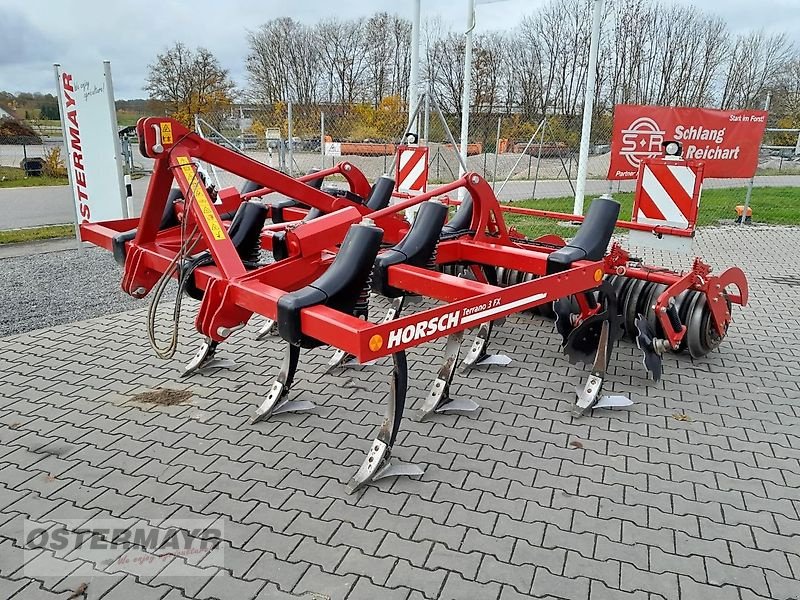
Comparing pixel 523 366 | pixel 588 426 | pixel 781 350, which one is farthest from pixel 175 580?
pixel 781 350

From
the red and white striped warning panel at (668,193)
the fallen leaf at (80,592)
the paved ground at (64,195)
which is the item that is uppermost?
the red and white striped warning panel at (668,193)

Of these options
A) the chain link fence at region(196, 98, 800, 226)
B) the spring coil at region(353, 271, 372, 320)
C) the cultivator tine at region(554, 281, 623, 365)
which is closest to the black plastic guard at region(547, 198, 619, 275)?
the cultivator tine at region(554, 281, 623, 365)

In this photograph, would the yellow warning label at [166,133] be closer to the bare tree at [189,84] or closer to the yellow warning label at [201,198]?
the yellow warning label at [201,198]

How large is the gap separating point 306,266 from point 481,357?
1925 mm

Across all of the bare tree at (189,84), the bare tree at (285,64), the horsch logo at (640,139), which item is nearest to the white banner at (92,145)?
the horsch logo at (640,139)

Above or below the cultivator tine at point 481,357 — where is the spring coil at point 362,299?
above

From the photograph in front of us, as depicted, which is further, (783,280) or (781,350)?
(783,280)

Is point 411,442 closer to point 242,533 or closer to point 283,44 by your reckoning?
point 242,533

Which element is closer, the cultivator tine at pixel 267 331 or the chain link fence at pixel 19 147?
the cultivator tine at pixel 267 331

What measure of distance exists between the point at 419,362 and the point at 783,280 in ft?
17.3

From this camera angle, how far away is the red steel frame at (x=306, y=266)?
2.58m

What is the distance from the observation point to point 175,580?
2.49 metres

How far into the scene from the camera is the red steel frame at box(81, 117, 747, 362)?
258 centimetres

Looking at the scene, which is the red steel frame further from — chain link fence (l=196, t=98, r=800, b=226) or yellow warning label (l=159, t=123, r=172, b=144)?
chain link fence (l=196, t=98, r=800, b=226)
